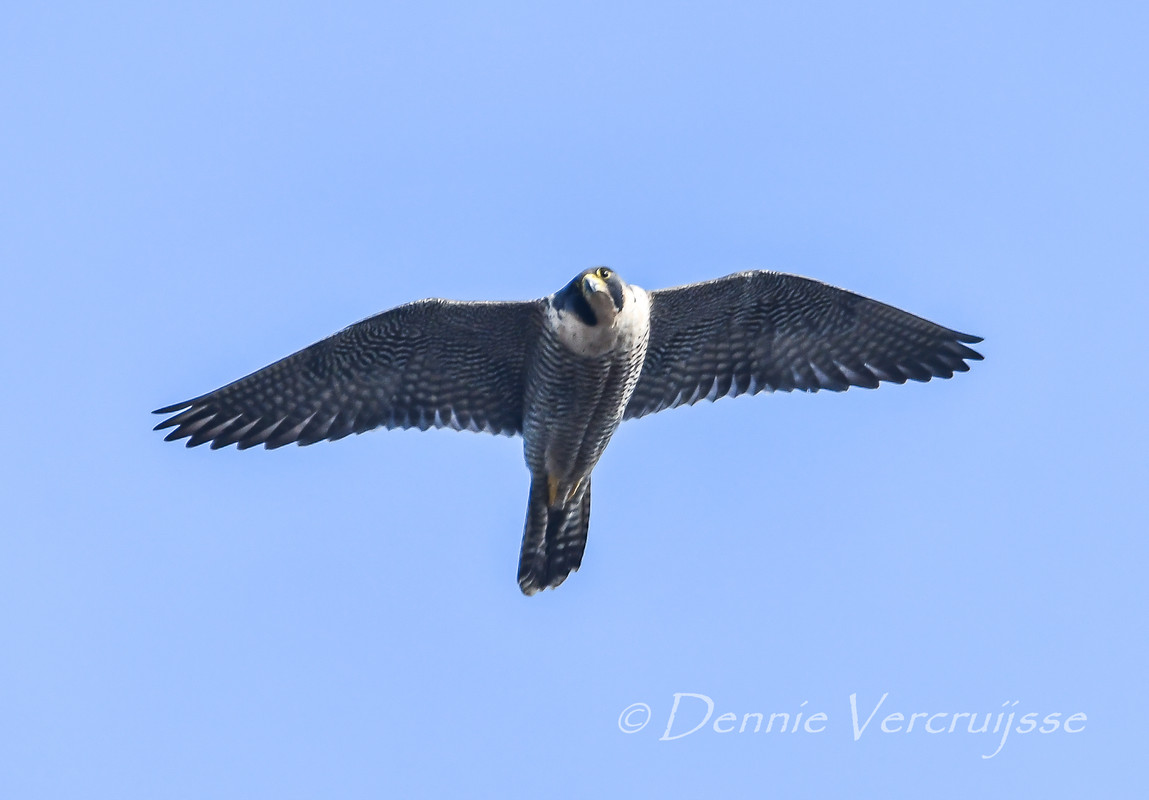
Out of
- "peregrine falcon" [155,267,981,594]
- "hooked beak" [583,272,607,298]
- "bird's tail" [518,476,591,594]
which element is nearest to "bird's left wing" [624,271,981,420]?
"peregrine falcon" [155,267,981,594]

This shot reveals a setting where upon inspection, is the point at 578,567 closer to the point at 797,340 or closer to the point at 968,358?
the point at 797,340

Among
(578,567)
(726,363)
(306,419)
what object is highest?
(726,363)

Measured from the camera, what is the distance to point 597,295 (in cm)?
1066

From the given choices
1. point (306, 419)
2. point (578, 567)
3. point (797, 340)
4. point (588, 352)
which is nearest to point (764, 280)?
point (797, 340)

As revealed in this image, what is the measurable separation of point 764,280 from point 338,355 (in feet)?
11.2

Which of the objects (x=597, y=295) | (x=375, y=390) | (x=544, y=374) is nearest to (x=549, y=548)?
(x=544, y=374)

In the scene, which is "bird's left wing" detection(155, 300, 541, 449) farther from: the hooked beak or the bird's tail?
the hooked beak

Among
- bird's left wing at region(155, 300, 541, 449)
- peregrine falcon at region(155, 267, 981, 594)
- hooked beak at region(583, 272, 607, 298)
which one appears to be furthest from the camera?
bird's left wing at region(155, 300, 541, 449)

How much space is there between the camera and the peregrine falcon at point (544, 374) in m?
11.6

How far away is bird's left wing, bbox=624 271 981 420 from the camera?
39.6ft

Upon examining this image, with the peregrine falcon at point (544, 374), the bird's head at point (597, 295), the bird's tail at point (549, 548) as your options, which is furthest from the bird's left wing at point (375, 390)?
the bird's head at point (597, 295)

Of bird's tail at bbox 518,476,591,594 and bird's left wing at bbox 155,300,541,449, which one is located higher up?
bird's left wing at bbox 155,300,541,449

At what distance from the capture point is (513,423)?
1229cm

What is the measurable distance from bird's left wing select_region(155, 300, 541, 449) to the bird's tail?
75 centimetres
